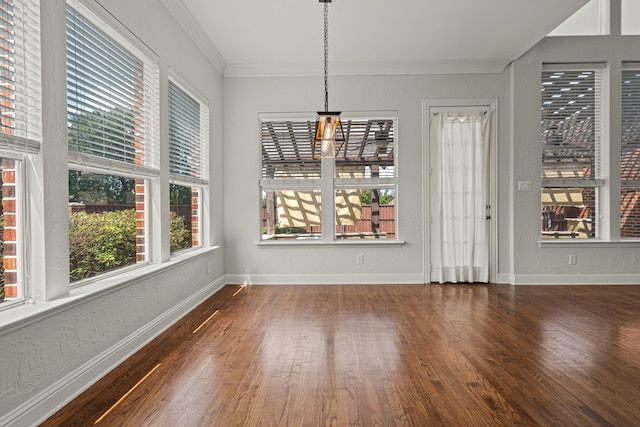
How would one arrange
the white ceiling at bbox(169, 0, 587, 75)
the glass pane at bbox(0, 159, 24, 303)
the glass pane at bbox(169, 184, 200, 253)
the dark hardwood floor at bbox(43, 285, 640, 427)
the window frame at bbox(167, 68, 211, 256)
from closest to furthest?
the glass pane at bbox(0, 159, 24, 303) < the dark hardwood floor at bbox(43, 285, 640, 427) < the white ceiling at bbox(169, 0, 587, 75) < the glass pane at bbox(169, 184, 200, 253) < the window frame at bbox(167, 68, 211, 256)

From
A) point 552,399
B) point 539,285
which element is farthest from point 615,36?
point 552,399

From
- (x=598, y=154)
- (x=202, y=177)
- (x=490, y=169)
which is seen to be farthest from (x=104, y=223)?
(x=598, y=154)

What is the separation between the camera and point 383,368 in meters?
2.51

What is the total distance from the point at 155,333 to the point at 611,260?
5.67 m

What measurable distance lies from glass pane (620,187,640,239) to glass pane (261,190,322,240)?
162 inches

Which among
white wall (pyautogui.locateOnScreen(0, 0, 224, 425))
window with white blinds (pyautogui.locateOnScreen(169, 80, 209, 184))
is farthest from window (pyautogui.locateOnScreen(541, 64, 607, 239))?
white wall (pyautogui.locateOnScreen(0, 0, 224, 425))

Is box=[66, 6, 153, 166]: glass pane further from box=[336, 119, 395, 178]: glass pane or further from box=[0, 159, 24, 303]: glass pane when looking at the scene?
box=[336, 119, 395, 178]: glass pane

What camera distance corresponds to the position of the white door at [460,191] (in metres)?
5.21

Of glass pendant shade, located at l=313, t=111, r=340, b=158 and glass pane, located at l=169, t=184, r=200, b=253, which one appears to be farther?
glass pane, located at l=169, t=184, r=200, b=253

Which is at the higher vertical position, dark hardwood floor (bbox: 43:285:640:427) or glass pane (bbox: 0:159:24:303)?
glass pane (bbox: 0:159:24:303)

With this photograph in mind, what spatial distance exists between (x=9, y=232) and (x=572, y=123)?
6.08m

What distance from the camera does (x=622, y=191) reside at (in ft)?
16.9

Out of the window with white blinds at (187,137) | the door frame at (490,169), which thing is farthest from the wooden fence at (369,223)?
the window with white blinds at (187,137)

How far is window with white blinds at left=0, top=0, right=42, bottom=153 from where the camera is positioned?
1.78m
